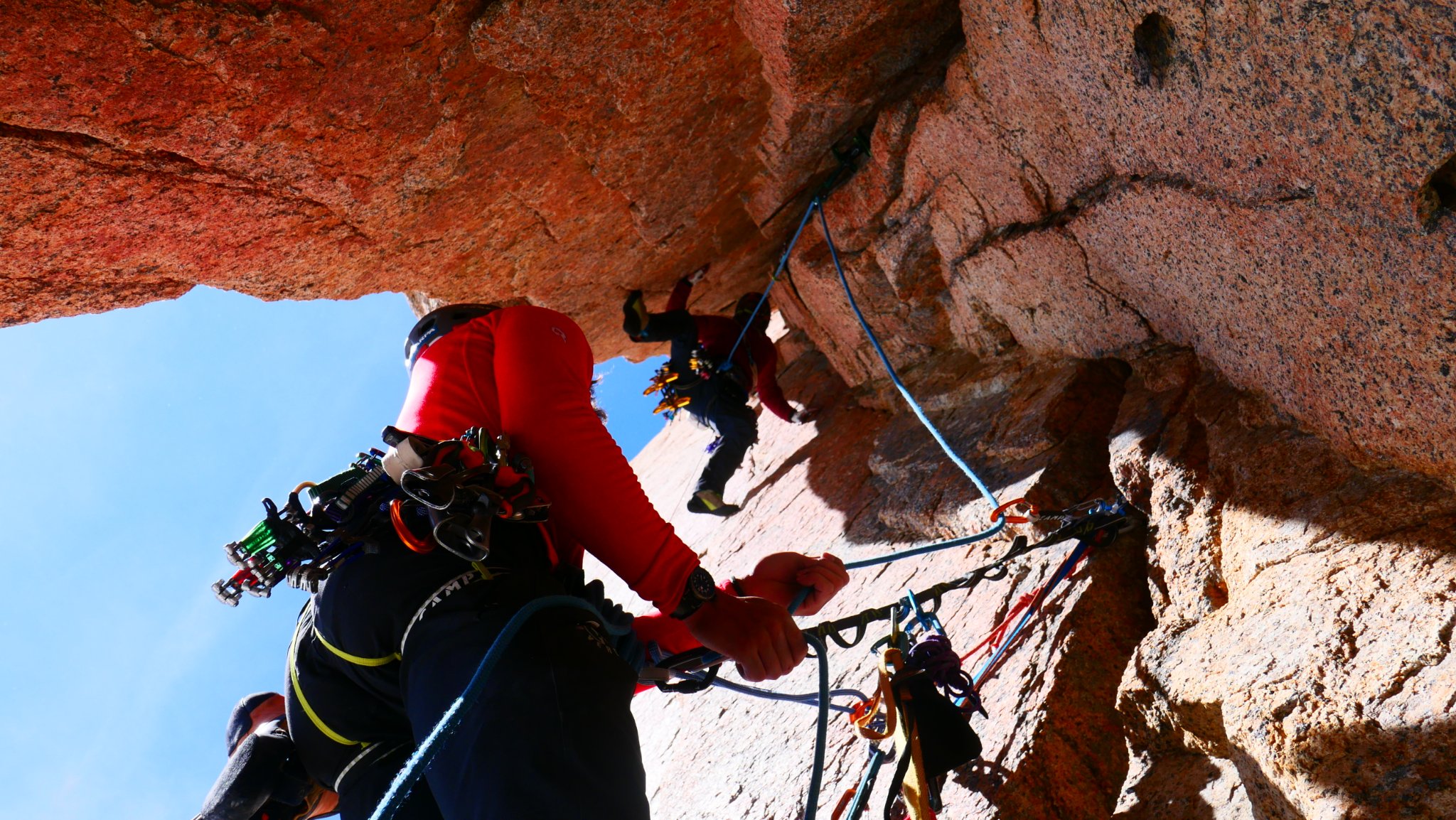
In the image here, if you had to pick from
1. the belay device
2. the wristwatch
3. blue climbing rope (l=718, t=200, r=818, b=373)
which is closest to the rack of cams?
the belay device

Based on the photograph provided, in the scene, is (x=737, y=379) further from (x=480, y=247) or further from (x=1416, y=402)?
(x=1416, y=402)

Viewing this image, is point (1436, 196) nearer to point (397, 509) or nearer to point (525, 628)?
point (525, 628)

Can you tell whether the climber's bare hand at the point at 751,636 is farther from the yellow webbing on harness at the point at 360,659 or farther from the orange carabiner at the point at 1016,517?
the orange carabiner at the point at 1016,517

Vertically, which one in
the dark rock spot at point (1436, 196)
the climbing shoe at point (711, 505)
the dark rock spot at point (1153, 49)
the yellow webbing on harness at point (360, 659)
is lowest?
the dark rock spot at point (1436, 196)

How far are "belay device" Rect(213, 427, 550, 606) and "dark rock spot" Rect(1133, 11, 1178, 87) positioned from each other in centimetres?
195

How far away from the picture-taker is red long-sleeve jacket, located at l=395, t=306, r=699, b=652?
2035 millimetres

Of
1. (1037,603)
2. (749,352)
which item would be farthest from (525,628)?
(749,352)

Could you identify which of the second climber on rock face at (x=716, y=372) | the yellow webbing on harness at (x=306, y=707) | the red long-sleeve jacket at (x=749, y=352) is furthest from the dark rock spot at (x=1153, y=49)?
the red long-sleeve jacket at (x=749, y=352)

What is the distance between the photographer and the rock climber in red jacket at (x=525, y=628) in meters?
1.57

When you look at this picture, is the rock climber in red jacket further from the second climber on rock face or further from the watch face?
the second climber on rock face

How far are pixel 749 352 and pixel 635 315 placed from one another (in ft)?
3.12

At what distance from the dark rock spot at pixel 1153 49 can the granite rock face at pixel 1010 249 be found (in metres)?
0.01

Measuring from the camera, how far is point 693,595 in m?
1.98

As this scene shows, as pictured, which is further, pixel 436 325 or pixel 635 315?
pixel 635 315
